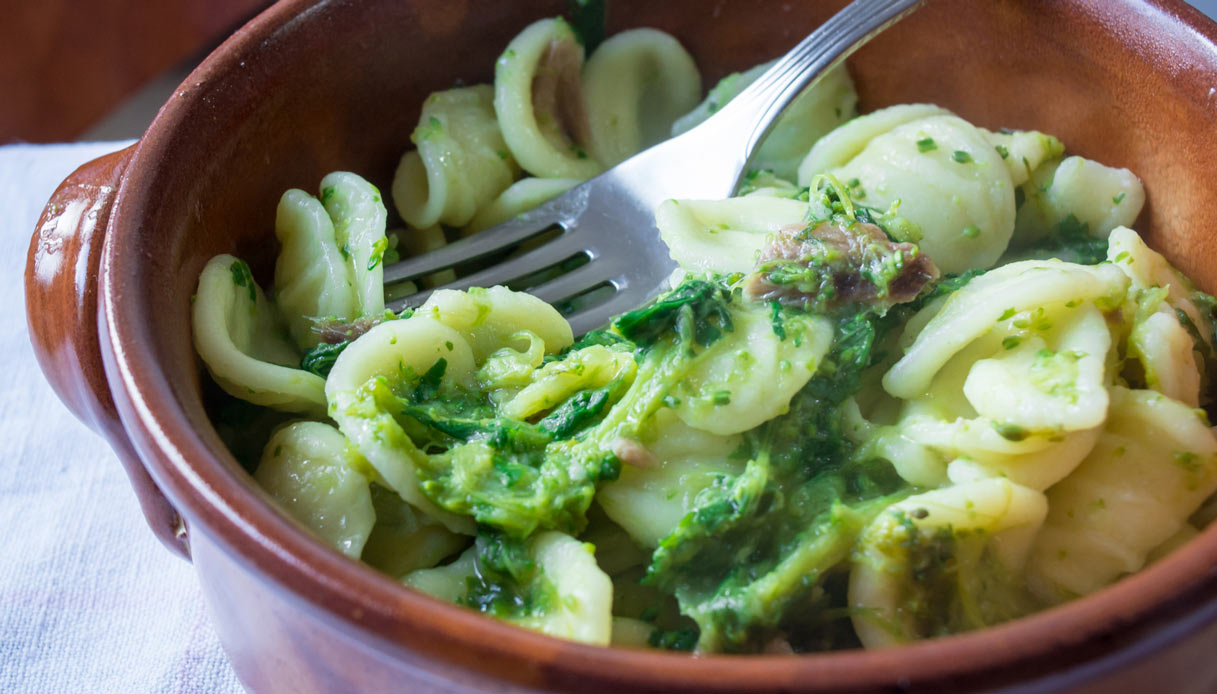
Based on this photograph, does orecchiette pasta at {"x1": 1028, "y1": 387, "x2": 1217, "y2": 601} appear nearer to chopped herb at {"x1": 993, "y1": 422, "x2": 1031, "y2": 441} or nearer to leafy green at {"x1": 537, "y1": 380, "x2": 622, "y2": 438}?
chopped herb at {"x1": 993, "y1": 422, "x2": 1031, "y2": 441}

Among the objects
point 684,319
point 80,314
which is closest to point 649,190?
point 684,319

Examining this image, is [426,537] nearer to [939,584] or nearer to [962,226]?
[939,584]

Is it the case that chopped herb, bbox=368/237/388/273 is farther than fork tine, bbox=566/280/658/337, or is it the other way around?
fork tine, bbox=566/280/658/337

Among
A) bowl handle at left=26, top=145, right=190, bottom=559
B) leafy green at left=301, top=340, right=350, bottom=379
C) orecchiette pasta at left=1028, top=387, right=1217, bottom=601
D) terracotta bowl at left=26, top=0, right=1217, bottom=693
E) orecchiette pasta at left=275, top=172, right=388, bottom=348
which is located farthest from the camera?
orecchiette pasta at left=275, top=172, right=388, bottom=348

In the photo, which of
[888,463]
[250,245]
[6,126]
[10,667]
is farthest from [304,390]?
[6,126]

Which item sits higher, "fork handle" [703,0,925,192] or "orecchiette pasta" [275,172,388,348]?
"fork handle" [703,0,925,192]

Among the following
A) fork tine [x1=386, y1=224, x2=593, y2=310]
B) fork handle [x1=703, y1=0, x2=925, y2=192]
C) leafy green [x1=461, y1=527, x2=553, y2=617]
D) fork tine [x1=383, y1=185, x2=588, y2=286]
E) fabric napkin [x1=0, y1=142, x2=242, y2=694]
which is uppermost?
fork handle [x1=703, y1=0, x2=925, y2=192]

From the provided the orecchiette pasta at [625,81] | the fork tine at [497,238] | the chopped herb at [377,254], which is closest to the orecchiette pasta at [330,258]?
the chopped herb at [377,254]

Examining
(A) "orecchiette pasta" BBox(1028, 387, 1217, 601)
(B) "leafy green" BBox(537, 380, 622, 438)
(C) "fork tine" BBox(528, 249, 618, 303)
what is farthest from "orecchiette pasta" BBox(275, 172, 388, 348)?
(A) "orecchiette pasta" BBox(1028, 387, 1217, 601)
